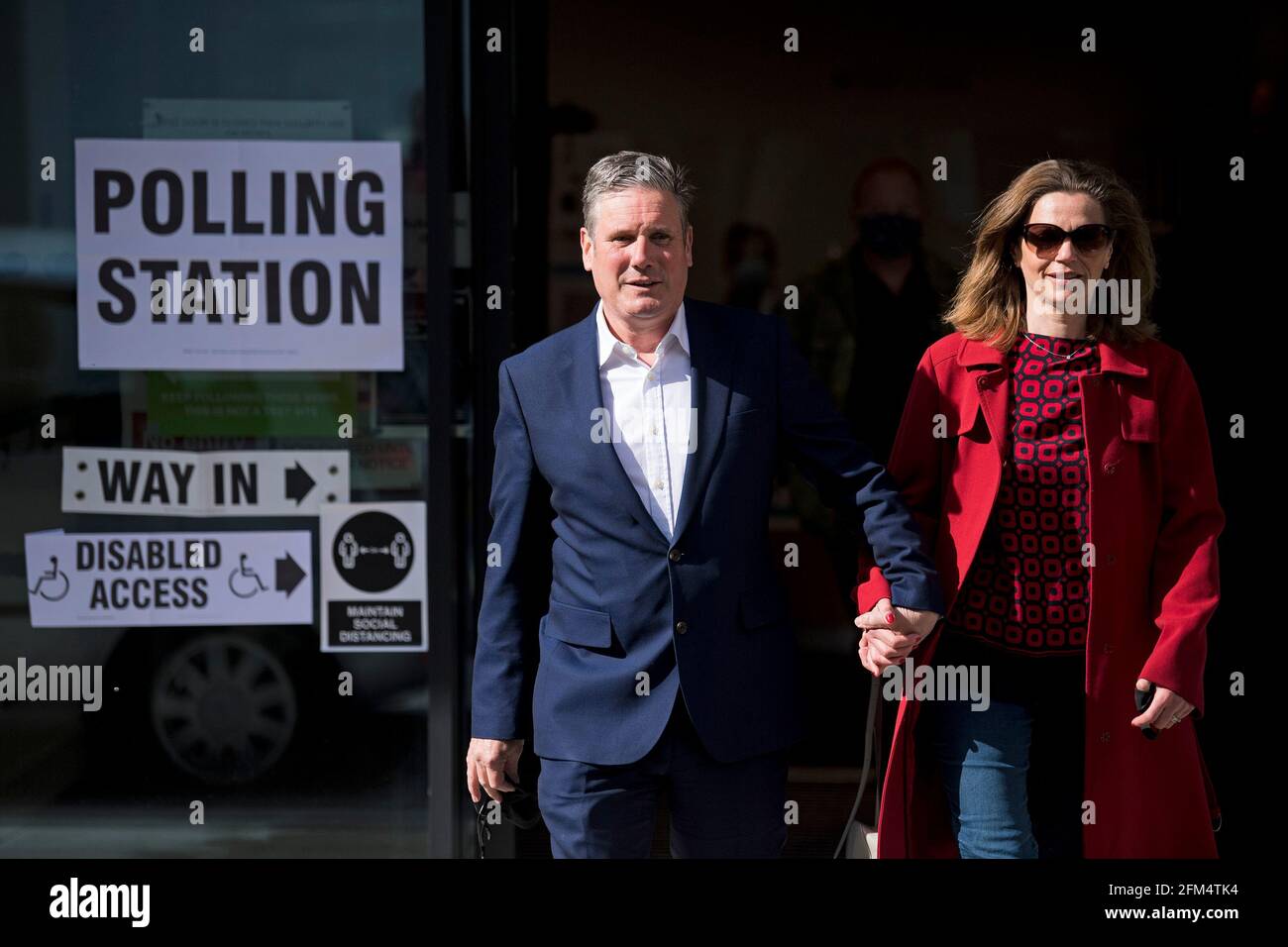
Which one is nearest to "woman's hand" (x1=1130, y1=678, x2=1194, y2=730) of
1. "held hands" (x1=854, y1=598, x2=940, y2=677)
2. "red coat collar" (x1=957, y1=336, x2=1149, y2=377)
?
"held hands" (x1=854, y1=598, x2=940, y2=677)

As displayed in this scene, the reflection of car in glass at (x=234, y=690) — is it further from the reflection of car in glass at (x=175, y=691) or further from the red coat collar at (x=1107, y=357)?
the red coat collar at (x=1107, y=357)

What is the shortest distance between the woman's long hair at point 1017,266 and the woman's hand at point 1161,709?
0.77 meters

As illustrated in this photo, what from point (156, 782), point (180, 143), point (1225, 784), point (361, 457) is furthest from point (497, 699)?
point (1225, 784)

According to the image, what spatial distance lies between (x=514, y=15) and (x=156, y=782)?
8.66 ft

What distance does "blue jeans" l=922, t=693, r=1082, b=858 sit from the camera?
3.07 metres

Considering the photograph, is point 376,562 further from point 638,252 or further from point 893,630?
point 893,630

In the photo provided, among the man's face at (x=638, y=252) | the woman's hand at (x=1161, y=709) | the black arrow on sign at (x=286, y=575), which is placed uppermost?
the man's face at (x=638, y=252)

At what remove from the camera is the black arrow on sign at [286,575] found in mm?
4383

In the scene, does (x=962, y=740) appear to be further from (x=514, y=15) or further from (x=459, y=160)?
(x=514, y=15)

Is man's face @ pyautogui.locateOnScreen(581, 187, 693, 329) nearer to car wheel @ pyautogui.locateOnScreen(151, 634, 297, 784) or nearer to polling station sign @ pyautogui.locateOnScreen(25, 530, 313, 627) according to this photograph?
polling station sign @ pyautogui.locateOnScreen(25, 530, 313, 627)

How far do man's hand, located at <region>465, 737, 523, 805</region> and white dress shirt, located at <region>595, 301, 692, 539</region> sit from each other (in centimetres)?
61

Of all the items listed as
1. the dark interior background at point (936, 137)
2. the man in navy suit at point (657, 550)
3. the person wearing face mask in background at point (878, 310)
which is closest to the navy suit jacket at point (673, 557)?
the man in navy suit at point (657, 550)

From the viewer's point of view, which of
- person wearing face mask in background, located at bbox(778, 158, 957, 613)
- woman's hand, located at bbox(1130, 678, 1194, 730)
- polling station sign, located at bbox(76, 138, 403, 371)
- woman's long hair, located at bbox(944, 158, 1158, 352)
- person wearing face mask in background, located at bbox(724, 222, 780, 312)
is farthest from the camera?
person wearing face mask in background, located at bbox(724, 222, 780, 312)

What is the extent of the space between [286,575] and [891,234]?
229cm
